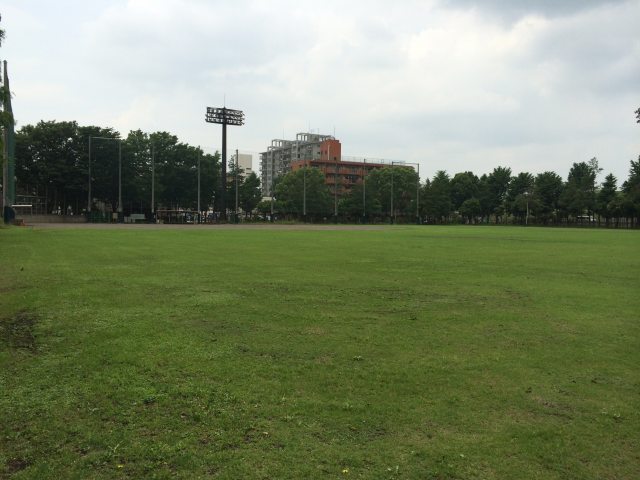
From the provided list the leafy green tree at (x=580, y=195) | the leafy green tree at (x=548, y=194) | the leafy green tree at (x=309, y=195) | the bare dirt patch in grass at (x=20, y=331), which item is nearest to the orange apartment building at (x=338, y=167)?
the leafy green tree at (x=309, y=195)

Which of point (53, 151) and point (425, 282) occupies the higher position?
point (53, 151)

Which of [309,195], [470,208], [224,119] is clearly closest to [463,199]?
[470,208]

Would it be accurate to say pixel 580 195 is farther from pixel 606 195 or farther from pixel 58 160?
pixel 58 160

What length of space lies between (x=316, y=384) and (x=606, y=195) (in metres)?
103

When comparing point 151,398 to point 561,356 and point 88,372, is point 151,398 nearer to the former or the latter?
point 88,372

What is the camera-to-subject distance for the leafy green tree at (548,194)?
103681 mm

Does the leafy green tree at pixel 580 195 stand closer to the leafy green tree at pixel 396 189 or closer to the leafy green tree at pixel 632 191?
the leafy green tree at pixel 632 191

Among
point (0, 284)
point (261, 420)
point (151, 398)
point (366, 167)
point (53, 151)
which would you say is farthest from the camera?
Answer: point (366, 167)

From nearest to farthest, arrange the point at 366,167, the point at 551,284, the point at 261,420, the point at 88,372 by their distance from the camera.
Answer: the point at 261,420, the point at 88,372, the point at 551,284, the point at 366,167

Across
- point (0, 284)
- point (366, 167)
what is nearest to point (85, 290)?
point (0, 284)

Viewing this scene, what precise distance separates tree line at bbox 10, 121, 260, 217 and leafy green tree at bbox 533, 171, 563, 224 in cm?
6220

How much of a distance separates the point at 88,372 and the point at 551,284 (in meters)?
10.6

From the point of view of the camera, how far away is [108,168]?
7756 centimetres

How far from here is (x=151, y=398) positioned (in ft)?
15.6
